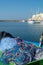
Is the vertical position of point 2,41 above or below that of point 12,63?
above

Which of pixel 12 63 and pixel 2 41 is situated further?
pixel 2 41

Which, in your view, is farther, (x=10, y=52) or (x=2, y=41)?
(x=2, y=41)

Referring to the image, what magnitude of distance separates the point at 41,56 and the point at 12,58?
23cm

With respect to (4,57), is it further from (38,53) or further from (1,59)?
(38,53)

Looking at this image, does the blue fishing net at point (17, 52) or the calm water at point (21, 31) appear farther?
the calm water at point (21, 31)

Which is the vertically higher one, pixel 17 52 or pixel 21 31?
pixel 17 52

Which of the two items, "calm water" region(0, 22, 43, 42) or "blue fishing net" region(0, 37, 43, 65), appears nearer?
"blue fishing net" region(0, 37, 43, 65)

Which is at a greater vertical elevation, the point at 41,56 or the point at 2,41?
the point at 2,41

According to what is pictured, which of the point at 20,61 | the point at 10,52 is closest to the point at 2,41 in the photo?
the point at 10,52

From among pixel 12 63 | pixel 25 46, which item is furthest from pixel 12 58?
Answer: pixel 25 46

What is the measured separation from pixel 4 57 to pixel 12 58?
2.5 inches

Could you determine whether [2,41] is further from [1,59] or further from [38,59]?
[38,59]

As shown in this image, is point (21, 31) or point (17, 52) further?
point (21, 31)

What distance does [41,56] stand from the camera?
148 cm
